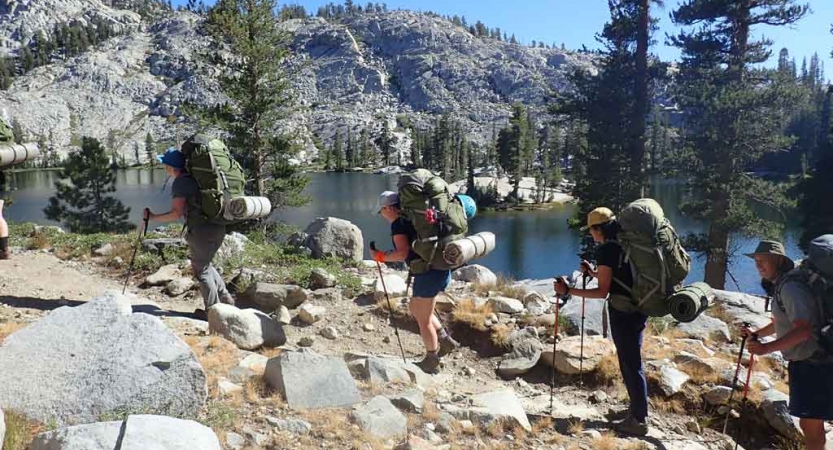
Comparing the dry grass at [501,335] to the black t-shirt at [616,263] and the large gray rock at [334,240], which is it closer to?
the black t-shirt at [616,263]

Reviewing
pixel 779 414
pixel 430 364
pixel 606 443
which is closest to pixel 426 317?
pixel 430 364

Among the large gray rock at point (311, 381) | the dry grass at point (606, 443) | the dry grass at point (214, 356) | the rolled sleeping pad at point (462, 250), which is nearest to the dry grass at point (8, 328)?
the dry grass at point (214, 356)

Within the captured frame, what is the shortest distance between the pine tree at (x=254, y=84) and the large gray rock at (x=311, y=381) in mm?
15696

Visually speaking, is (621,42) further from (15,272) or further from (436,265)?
(15,272)

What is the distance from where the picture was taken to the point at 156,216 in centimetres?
614

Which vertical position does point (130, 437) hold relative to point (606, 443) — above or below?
above

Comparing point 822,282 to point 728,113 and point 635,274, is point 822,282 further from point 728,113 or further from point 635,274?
point 728,113

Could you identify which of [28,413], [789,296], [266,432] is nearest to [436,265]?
[266,432]

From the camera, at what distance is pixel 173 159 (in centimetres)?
592

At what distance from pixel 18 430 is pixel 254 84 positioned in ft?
60.3

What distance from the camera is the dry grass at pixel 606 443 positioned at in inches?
170

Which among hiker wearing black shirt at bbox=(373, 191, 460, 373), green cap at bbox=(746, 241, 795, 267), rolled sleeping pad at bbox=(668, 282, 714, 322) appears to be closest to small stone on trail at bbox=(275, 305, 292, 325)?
hiker wearing black shirt at bbox=(373, 191, 460, 373)

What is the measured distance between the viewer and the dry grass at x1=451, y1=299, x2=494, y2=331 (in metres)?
7.10

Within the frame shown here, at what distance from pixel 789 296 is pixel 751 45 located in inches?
770
